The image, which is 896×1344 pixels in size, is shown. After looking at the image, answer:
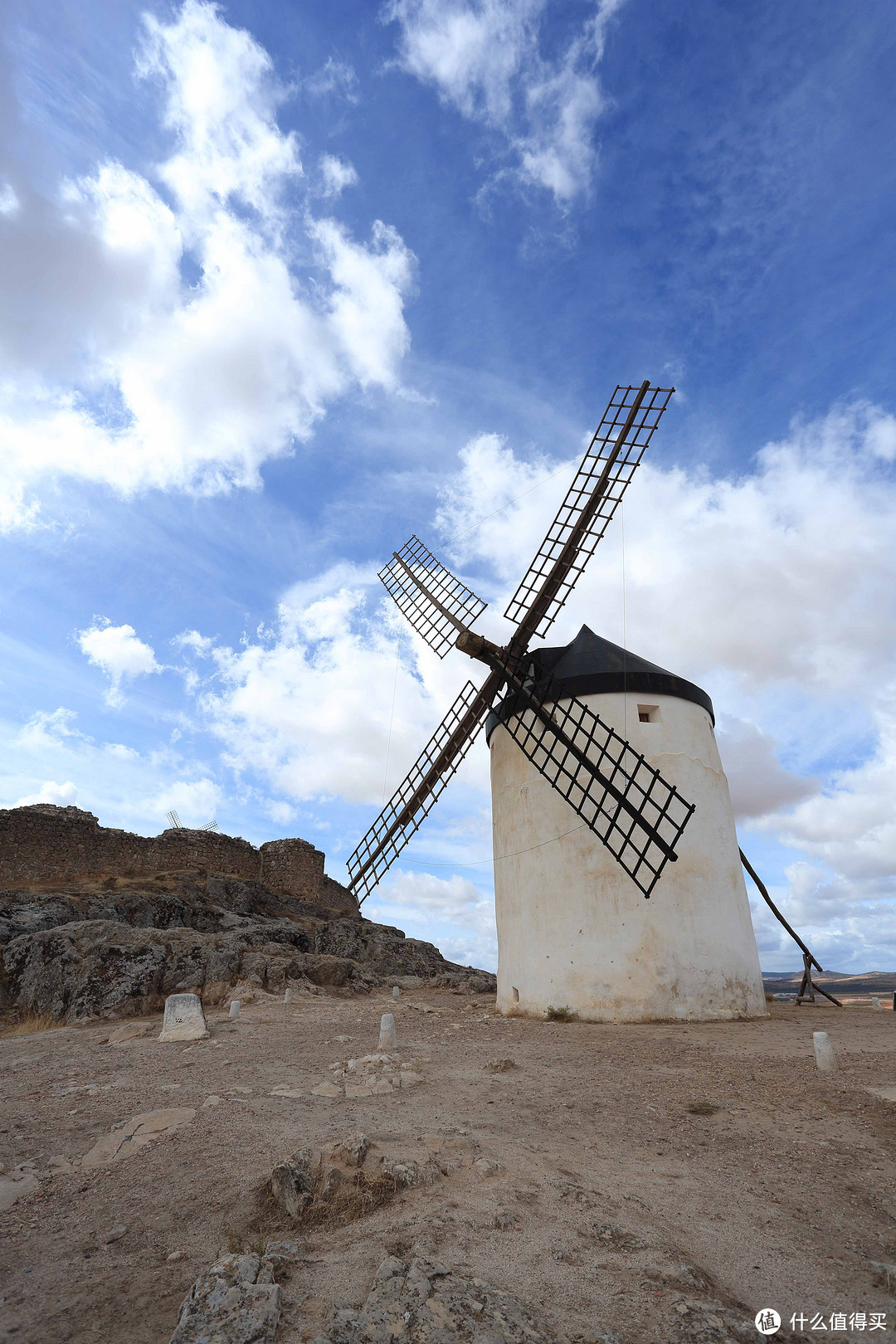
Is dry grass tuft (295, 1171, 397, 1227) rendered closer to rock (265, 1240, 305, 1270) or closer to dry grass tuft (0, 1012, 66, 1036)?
rock (265, 1240, 305, 1270)

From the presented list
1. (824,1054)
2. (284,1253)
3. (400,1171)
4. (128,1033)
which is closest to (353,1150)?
(400,1171)

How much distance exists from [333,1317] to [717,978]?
1010cm

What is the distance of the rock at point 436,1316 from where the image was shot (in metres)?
2.61

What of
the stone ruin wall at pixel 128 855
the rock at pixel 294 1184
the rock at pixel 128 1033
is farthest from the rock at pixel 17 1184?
the stone ruin wall at pixel 128 855

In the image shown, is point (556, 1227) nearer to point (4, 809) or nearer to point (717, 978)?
point (717, 978)

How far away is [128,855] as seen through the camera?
2125cm

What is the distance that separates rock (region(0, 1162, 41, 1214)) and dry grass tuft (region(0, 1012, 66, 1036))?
265 inches

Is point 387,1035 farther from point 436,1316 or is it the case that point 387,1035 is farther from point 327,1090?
point 436,1316

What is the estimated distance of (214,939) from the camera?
13.8 m

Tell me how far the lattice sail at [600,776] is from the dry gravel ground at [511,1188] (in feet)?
11.2

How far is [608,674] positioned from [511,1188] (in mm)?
9568

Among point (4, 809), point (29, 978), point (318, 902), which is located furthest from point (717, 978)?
point (4, 809)

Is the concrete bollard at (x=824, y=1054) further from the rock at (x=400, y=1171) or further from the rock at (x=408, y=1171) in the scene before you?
the rock at (x=400, y=1171)

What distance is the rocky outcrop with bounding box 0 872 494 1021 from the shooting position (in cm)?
1112
